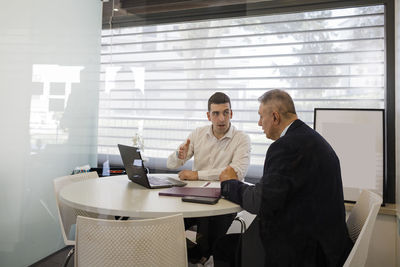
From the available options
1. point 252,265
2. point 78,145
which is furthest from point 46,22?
point 252,265

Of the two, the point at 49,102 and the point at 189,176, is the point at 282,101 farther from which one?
the point at 49,102

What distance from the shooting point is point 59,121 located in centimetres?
231

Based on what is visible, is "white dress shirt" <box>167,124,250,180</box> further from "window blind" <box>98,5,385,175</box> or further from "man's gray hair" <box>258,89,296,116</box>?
"man's gray hair" <box>258,89,296,116</box>

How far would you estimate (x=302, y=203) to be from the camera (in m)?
1.32

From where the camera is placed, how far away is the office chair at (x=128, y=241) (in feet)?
3.66

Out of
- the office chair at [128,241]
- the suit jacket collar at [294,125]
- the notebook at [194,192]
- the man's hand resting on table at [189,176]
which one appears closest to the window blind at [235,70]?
the man's hand resting on table at [189,176]

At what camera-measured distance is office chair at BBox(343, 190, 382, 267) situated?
1.27 meters

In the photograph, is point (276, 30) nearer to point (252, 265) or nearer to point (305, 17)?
point (305, 17)

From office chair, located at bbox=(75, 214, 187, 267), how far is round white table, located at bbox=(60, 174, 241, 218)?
190 millimetres

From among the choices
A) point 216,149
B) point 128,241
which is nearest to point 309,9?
point 216,149

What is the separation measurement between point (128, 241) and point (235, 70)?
7.12ft

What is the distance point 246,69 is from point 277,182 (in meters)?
1.78

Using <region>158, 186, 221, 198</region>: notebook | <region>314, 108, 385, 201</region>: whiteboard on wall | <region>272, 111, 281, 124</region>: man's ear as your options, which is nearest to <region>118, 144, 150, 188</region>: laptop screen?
<region>158, 186, 221, 198</region>: notebook

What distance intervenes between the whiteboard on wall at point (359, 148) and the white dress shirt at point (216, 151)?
847 millimetres
